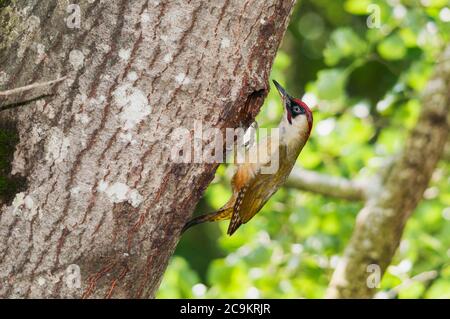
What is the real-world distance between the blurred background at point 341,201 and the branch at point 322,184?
0.14 m

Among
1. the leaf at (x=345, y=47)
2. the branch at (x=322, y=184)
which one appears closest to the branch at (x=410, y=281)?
the branch at (x=322, y=184)

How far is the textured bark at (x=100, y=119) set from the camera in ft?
7.36

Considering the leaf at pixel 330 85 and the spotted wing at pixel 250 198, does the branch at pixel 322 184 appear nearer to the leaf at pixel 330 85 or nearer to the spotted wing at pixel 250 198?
the leaf at pixel 330 85

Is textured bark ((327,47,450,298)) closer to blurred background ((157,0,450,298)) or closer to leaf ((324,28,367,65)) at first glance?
blurred background ((157,0,450,298))

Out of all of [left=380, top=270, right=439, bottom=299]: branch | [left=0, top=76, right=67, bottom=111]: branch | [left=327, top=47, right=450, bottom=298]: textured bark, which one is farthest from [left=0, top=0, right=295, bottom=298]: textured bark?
[left=380, top=270, right=439, bottom=299]: branch

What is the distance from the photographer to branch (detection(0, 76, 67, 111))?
222 cm

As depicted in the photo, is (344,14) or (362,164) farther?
(344,14)

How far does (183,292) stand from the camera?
457 centimetres

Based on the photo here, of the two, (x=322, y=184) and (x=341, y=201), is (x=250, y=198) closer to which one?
(x=322, y=184)

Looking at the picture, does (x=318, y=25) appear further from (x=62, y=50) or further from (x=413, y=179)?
(x=62, y=50)
